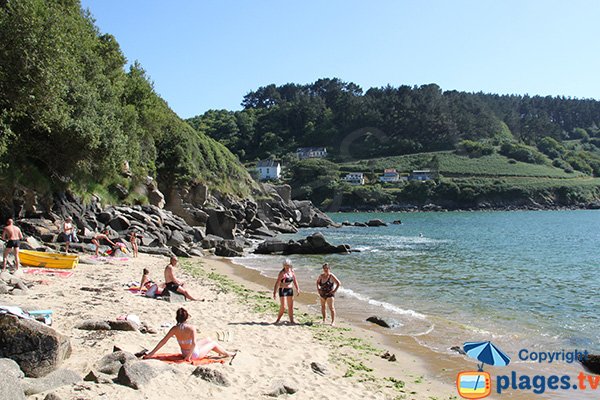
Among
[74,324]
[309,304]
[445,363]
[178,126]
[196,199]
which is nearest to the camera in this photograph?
[74,324]

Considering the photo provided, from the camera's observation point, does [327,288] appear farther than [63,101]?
No

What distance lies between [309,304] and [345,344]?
5.88m

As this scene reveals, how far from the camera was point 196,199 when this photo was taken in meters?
57.3

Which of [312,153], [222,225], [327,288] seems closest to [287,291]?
[327,288]

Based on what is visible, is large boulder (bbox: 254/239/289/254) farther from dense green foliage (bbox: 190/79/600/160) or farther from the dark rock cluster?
dense green foliage (bbox: 190/79/600/160)

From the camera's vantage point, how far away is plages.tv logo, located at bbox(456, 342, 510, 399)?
9.38 m

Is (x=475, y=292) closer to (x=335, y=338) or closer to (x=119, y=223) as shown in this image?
(x=335, y=338)

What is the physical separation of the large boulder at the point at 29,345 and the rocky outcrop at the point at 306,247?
30.2 m

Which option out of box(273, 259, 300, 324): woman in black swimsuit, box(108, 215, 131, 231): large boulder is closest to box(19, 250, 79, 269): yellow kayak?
box(273, 259, 300, 324): woman in black swimsuit

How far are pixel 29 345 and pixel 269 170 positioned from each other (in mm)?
154916

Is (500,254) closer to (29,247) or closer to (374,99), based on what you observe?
(29,247)

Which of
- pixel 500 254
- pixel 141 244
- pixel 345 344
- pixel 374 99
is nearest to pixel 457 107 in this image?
pixel 374 99

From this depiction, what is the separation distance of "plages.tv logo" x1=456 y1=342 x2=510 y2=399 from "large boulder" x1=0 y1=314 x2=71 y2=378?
277 inches

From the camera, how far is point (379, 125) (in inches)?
6806
